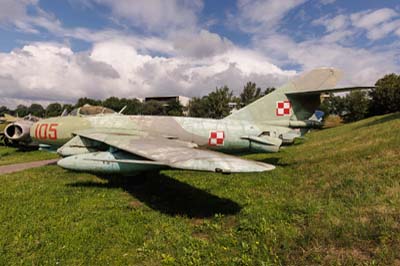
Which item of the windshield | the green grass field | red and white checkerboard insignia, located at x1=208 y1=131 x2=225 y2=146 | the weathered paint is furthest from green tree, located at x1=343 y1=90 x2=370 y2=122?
the windshield

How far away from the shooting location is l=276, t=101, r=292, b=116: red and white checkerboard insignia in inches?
357

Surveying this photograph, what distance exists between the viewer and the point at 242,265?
11.3 feet

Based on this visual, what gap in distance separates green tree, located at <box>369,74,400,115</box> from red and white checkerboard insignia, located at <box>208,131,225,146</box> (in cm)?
4691

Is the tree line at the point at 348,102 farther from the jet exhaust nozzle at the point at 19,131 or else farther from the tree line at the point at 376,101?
the jet exhaust nozzle at the point at 19,131

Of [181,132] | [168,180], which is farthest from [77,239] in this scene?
[181,132]

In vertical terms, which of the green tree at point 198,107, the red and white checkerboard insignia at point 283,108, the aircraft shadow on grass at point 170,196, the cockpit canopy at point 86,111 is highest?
the green tree at point 198,107

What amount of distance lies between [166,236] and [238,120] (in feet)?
18.6

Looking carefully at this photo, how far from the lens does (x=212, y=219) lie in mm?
5227

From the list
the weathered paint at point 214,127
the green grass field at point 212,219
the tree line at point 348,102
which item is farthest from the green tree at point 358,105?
the weathered paint at point 214,127

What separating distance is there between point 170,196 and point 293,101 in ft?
18.3

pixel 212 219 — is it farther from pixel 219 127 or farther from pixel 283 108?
pixel 283 108

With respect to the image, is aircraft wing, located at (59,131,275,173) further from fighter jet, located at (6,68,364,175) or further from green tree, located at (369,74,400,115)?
green tree, located at (369,74,400,115)

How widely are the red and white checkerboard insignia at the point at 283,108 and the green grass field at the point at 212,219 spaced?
7.55 feet

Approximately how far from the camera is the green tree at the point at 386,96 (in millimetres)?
46000
